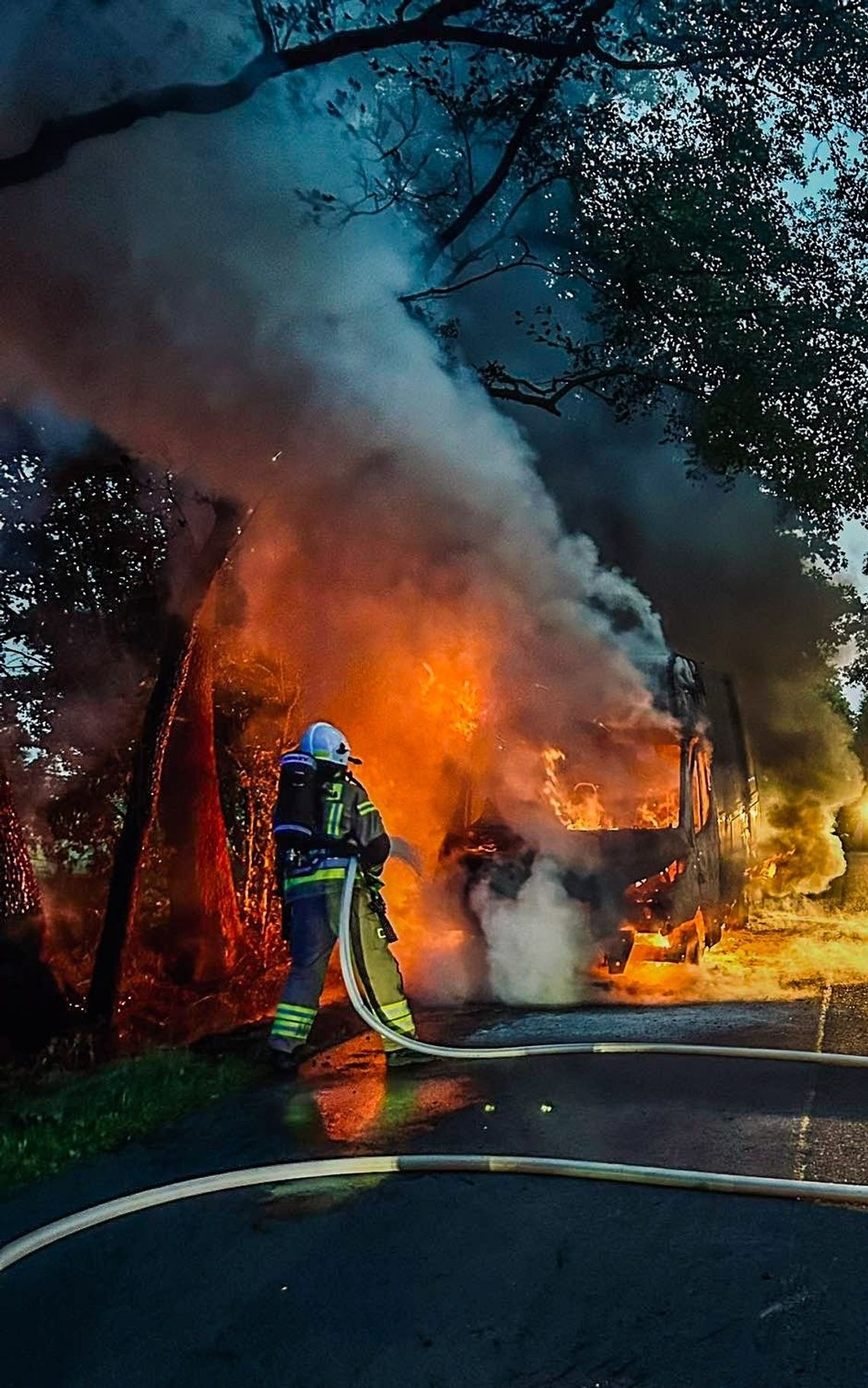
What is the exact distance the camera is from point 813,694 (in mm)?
18172

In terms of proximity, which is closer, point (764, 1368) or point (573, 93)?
point (764, 1368)

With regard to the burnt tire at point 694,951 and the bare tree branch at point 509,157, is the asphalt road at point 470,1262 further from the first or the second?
the bare tree branch at point 509,157

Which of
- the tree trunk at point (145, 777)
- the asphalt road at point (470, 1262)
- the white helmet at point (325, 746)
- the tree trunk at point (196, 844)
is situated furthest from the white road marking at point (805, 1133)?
the tree trunk at point (196, 844)

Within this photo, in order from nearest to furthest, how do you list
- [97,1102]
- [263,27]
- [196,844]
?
[97,1102]
[263,27]
[196,844]

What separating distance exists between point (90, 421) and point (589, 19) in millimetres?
4744

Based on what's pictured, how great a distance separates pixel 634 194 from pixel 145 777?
7782 millimetres

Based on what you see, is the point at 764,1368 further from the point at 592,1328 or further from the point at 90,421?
the point at 90,421

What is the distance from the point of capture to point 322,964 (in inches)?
236

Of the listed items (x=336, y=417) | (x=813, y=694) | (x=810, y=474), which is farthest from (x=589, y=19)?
(x=813, y=694)

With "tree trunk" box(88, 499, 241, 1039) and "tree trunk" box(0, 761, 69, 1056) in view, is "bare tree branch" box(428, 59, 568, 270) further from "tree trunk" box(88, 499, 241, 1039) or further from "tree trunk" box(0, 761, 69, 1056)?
"tree trunk" box(0, 761, 69, 1056)

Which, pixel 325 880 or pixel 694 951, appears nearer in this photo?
pixel 325 880

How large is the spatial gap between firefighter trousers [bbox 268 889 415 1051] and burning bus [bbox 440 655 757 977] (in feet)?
7.79

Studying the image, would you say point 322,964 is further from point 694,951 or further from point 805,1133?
point 694,951

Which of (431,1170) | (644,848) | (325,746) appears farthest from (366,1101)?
(644,848)
